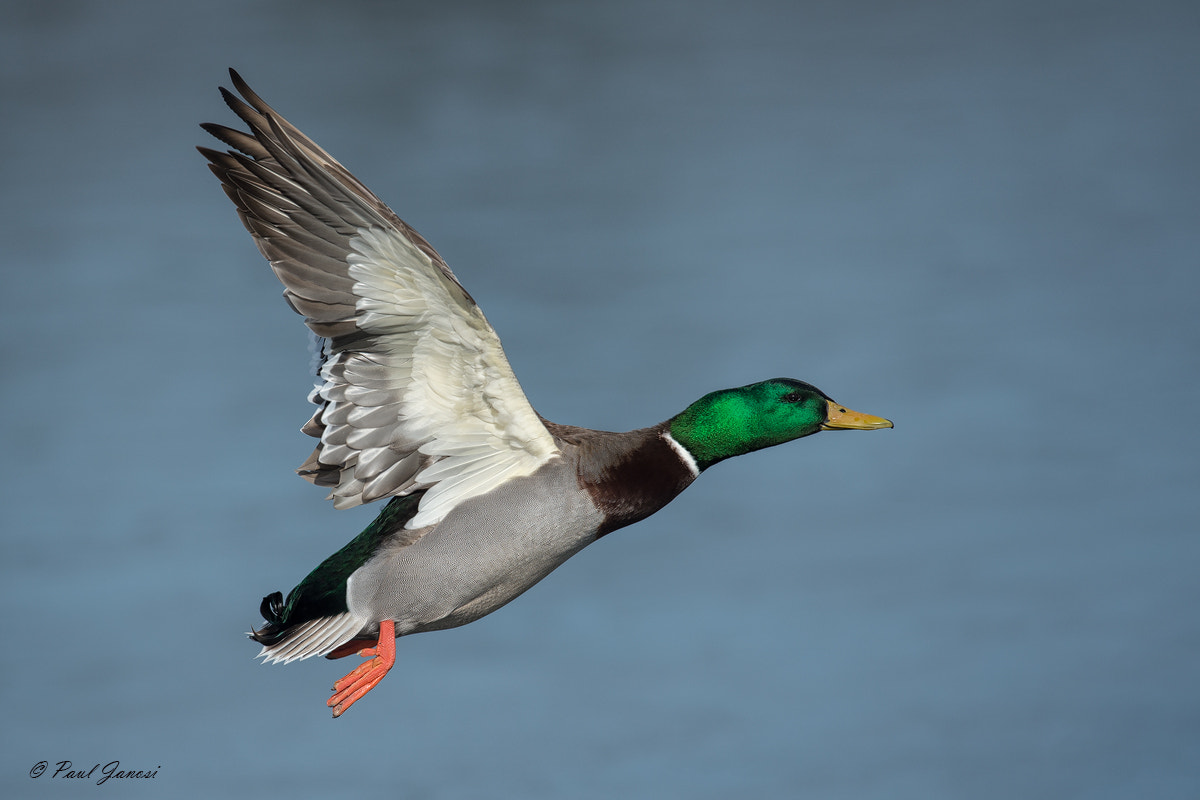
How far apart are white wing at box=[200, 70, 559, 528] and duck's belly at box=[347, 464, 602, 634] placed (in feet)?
0.27

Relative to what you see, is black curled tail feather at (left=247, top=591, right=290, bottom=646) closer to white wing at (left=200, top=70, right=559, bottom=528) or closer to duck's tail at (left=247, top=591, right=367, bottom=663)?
duck's tail at (left=247, top=591, right=367, bottom=663)

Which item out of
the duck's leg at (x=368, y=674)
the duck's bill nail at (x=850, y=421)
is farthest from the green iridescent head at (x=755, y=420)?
the duck's leg at (x=368, y=674)

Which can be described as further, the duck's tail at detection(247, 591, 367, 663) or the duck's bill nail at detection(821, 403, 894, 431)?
the duck's bill nail at detection(821, 403, 894, 431)

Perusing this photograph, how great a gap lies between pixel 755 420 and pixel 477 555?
3.04 feet

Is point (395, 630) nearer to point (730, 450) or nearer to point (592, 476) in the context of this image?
point (592, 476)

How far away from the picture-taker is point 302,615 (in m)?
3.63

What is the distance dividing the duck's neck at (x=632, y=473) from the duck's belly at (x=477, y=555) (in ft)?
0.17

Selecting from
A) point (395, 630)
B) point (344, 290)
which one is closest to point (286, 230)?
point (344, 290)

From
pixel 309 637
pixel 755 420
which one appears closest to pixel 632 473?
pixel 755 420

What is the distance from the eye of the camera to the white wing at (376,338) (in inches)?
133

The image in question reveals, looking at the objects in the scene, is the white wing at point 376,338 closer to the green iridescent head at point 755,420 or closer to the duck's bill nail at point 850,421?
the green iridescent head at point 755,420

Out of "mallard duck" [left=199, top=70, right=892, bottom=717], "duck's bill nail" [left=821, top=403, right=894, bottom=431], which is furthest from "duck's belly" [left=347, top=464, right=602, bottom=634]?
"duck's bill nail" [left=821, top=403, right=894, bottom=431]

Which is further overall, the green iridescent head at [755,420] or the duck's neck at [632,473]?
the green iridescent head at [755,420]

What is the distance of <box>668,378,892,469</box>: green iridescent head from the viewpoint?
12.4 ft
